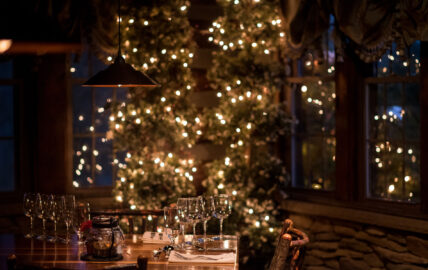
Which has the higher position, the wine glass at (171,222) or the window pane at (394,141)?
the window pane at (394,141)

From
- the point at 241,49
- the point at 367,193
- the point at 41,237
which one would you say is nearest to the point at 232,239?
the point at 41,237

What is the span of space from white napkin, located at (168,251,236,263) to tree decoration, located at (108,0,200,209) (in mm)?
2374

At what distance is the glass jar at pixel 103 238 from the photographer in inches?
138

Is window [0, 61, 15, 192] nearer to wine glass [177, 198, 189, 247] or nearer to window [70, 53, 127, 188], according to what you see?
window [70, 53, 127, 188]

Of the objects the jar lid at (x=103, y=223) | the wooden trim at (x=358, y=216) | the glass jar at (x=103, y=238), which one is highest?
the jar lid at (x=103, y=223)

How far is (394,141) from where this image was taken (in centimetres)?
541

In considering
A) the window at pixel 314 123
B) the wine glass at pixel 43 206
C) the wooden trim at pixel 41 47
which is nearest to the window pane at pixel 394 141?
the window at pixel 314 123

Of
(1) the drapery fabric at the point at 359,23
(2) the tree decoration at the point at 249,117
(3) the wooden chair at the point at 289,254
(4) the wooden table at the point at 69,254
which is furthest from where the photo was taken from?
(2) the tree decoration at the point at 249,117

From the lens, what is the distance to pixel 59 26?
5.68 metres

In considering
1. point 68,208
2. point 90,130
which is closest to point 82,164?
point 90,130

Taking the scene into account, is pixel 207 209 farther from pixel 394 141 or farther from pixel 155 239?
pixel 394 141

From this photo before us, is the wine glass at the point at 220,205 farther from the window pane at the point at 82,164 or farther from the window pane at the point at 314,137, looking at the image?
the window pane at the point at 82,164

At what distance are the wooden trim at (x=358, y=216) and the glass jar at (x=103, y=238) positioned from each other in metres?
2.52

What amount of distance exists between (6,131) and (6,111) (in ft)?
0.60
